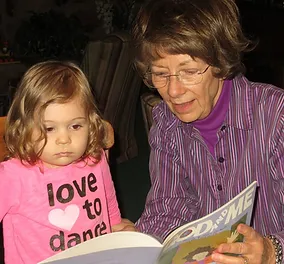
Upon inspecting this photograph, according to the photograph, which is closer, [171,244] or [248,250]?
[171,244]

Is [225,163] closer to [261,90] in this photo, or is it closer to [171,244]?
[261,90]

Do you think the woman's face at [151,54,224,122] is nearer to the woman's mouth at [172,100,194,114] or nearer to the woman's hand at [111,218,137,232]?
the woman's mouth at [172,100,194,114]

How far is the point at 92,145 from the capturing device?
1.36 m

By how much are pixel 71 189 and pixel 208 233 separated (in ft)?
1.25

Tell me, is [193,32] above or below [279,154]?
above

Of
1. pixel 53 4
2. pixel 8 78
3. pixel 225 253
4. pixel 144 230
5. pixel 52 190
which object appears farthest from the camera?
pixel 53 4

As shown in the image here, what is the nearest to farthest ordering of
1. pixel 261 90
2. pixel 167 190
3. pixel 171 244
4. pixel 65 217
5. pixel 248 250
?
pixel 171 244
pixel 248 250
pixel 65 217
pixel 261 90
pixel 167 190

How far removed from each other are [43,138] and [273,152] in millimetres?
537

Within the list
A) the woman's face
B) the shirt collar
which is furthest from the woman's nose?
the shirt collar

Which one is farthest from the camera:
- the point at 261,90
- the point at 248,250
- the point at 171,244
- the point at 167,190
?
the point at 167,190

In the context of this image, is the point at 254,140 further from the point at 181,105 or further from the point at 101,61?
the point at 101,61

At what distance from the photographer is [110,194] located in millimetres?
1424

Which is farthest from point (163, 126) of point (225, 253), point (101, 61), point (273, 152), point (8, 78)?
point (8, 78)

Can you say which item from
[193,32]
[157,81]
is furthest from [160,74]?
[193,32]
